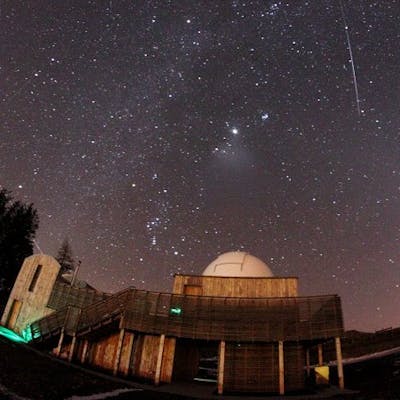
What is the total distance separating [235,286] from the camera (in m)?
25.9

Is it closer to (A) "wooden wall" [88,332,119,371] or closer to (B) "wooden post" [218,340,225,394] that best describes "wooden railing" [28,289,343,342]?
(B) "wooden post" [218,340,225,394]

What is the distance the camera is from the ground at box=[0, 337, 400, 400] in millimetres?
14430

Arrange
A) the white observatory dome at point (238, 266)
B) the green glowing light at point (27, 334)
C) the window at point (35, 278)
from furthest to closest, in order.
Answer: the window at point (35, 278) → the green glowing light at point (27, 334) → the white observatory dome at point (238, 266)

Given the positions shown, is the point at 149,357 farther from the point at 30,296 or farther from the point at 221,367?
the point at 30,296

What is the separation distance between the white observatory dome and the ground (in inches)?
351

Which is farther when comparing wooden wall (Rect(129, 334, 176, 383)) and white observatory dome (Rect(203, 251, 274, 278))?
white observatory dome (Rect(203, 251, 274, 278))

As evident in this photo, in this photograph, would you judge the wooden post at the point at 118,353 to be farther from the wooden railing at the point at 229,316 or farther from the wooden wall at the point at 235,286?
the wooden wall at the point at 235,286

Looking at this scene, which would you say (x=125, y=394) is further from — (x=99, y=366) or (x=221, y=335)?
(x=99, y=366)

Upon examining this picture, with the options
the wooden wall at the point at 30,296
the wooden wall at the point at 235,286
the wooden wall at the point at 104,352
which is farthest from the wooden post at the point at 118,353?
the wooden wall at the point at 30,296

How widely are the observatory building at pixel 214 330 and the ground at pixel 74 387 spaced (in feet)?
6.82

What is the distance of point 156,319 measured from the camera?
23.4 m

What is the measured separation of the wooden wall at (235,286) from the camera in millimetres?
25094

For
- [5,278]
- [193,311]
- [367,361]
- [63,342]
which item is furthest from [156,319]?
[5,278]

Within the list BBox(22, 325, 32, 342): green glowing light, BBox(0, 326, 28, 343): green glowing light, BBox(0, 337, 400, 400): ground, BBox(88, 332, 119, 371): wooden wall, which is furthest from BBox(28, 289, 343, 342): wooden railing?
BBox(22, 325, 32, 342): green glowing light
